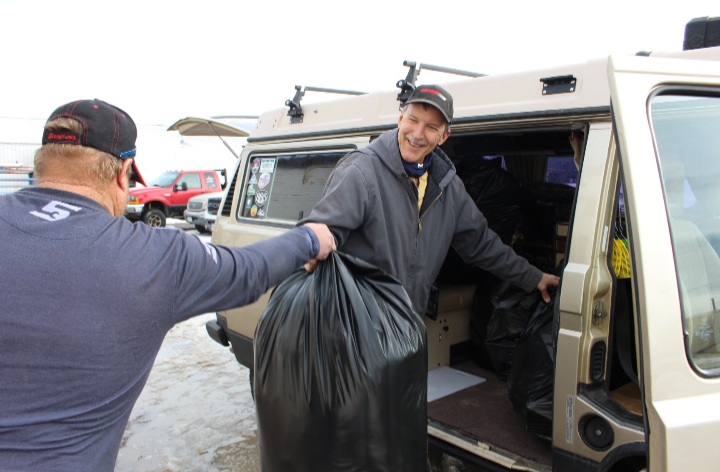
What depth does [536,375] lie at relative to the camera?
7.80 feet

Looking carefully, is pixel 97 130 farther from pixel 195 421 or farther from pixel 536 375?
pixel 195 421

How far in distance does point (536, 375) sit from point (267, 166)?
2.35m

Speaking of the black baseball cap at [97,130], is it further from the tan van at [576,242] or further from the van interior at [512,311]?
the van interior at [512,311]

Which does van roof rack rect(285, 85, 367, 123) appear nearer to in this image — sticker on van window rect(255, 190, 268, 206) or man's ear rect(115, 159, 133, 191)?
sticker on van window rect(255, 190, 268, 206)

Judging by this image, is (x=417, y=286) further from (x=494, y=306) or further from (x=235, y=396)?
(x=235, y=396)

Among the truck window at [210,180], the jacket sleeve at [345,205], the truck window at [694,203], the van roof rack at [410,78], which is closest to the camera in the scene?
the truck window at [694,203]

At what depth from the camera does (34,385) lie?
119 centimetres

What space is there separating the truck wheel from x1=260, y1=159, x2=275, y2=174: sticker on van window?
12.1 meters

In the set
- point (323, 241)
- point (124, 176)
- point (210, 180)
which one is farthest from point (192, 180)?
point (124, 176)

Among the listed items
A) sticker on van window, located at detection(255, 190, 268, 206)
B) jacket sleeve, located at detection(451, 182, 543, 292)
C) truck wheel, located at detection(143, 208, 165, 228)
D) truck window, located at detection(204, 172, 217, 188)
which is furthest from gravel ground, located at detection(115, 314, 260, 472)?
truck window, located at detection(204, 172, 217, 188)

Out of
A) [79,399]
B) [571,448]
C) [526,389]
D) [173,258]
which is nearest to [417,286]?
[526,389]

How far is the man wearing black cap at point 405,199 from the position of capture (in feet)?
7.28

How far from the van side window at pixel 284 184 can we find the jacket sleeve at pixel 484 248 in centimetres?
95

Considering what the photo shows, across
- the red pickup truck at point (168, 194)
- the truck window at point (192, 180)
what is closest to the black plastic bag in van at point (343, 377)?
the red pickup truck at point (168, 194)
